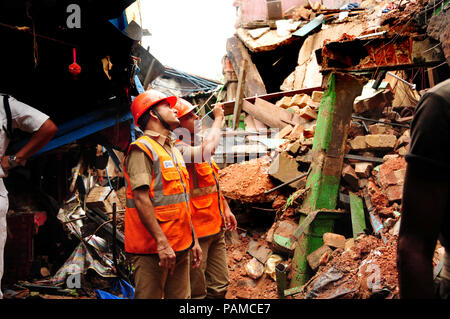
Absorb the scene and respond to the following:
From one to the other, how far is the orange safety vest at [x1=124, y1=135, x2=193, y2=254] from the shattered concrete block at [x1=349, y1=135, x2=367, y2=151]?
349 cm

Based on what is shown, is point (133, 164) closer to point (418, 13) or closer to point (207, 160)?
point (207, 160)

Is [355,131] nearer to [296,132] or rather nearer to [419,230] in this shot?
[296,132]

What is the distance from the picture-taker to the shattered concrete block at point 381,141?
15.9ft

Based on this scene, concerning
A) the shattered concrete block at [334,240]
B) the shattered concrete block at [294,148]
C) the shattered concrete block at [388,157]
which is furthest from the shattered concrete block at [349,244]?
the shattered concrete block at [294,148]

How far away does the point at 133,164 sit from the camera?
92.4 inches

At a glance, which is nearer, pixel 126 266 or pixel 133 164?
pixel 133 164

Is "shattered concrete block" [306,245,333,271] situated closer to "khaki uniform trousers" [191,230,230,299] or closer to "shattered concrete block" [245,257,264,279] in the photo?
"shattered concrete block" [245,257,264,279]

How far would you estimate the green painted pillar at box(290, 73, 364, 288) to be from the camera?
177 inches

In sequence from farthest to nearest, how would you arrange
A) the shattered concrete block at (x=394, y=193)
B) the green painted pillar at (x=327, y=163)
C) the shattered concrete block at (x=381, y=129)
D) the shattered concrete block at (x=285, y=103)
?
the shattered concrete block at (x=285, y=103), the shattered concrete block at (x=381, y=129), the green painted pillar at (x=327, y=163), the shattered concrete block at (x=394, y=193)

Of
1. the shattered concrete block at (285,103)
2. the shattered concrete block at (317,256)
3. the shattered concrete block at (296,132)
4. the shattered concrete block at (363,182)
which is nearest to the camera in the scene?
the shattered concrete block at (317,256)

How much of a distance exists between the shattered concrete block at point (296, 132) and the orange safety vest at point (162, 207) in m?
4.25

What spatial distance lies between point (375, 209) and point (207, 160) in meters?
2.55

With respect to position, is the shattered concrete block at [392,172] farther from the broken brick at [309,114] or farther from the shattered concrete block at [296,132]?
the broken brick at [309,114]
